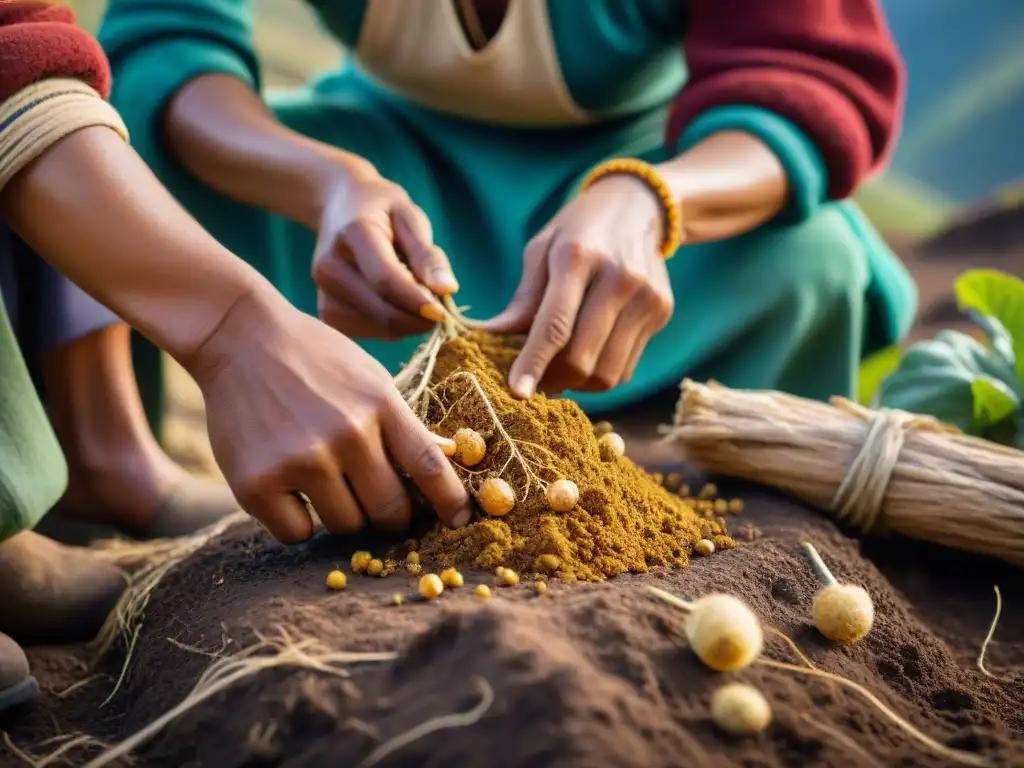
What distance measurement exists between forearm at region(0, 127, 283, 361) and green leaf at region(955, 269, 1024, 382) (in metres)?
1.44

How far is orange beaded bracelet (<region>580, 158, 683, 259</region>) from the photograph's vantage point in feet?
4.94

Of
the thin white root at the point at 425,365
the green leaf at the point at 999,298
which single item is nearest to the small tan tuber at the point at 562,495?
the thin white root at the point at 425,365

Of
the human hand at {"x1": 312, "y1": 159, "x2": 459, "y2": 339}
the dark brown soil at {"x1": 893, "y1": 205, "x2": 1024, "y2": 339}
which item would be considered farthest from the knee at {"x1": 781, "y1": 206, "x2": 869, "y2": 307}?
the dark brown soil at {"x1": 893, "y1": 205, "x2": 1024, "y2": 339}

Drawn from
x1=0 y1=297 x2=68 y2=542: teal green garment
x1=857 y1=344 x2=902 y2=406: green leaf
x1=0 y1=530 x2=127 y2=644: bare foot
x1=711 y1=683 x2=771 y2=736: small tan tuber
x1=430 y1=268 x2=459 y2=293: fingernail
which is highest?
x1=430 y1=268 x2=459 y2=293: fingernail

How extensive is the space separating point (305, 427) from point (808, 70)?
1.37m

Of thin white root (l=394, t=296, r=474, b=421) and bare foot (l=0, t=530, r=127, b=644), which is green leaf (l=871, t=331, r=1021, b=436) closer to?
thin white root (l=394, t=296, r=474, b=421)

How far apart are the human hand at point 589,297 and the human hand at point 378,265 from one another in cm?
13

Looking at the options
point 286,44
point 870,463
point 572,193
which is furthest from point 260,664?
point 286,44

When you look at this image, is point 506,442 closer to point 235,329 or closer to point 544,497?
point 544,497

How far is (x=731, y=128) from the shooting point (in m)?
1.79

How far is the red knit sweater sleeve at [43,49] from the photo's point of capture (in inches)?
42.7

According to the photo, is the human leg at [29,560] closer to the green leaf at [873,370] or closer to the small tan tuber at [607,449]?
the small tan tuber at [607,449]

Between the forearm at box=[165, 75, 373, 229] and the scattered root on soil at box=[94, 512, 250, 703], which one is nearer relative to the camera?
the scattered root on soil at box=[94, 512, 250, 703]

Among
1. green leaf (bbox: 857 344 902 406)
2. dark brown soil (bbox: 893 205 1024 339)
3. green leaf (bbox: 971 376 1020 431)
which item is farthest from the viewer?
dark brown soil (bbox: 893 205 1024 339)
